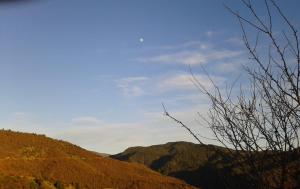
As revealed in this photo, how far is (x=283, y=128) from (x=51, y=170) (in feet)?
114

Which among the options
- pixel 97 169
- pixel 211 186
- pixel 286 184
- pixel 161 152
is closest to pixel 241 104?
pixel 286 184

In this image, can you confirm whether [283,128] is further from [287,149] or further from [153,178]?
[153,178]

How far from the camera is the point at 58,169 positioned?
38.0 metres

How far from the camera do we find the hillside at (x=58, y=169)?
3425 centimetres

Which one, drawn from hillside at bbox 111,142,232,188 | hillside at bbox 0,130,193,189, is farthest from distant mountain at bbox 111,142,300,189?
hillside at bbox 0,130,193,189

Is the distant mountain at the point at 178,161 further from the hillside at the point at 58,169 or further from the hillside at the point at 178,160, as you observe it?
the hillside at the point at 58,169

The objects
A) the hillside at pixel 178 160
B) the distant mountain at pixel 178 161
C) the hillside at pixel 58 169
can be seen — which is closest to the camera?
the hillside at pixel 58 169

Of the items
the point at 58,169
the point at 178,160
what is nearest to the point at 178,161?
the point at 178,160

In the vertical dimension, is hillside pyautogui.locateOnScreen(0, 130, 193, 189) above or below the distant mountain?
below

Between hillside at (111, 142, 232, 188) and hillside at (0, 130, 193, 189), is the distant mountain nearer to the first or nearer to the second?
hillside at (111, 142, 232, 188)

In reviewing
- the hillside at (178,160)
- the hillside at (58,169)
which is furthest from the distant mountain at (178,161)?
the hillside at (58,169)

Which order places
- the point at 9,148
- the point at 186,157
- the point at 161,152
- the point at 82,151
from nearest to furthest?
1. the point at 9,148
2. the point at 82,151
3. the point at 186,157
4. the point at 161,152

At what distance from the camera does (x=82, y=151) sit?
157 feet

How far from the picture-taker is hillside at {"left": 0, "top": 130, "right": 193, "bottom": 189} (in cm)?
3425
